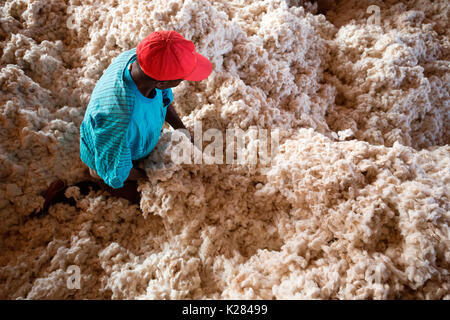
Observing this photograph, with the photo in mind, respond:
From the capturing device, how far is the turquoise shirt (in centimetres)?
91

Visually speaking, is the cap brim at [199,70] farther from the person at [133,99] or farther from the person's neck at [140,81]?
the person's neck at [140,81]

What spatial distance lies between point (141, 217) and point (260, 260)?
21.7 inches

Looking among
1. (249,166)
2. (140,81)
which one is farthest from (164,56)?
(249,166)

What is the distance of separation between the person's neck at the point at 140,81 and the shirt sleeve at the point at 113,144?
101 mm

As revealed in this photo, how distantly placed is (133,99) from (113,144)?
6.9 inches

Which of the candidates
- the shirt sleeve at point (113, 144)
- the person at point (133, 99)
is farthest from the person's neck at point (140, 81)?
the shirt sleeve at point (113, 144)

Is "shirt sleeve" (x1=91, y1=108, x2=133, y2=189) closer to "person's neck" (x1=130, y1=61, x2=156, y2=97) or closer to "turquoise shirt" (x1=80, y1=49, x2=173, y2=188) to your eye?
"turquoise shirt" (x1=80, y1=49, x2=173, y2=188)

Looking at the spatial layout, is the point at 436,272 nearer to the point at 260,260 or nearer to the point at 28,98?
the point at 260,260

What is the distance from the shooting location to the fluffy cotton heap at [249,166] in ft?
2.80

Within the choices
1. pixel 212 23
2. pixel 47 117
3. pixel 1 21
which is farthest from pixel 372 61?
pixel 1 21

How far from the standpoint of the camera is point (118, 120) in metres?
0.91

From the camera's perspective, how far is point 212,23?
Result: 49.5 inches

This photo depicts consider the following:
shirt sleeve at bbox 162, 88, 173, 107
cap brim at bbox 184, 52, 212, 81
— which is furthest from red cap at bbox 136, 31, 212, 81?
shirt sleeve at bbox 162, 88, 173, 107

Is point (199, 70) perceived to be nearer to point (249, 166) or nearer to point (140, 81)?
point (140, 81)
